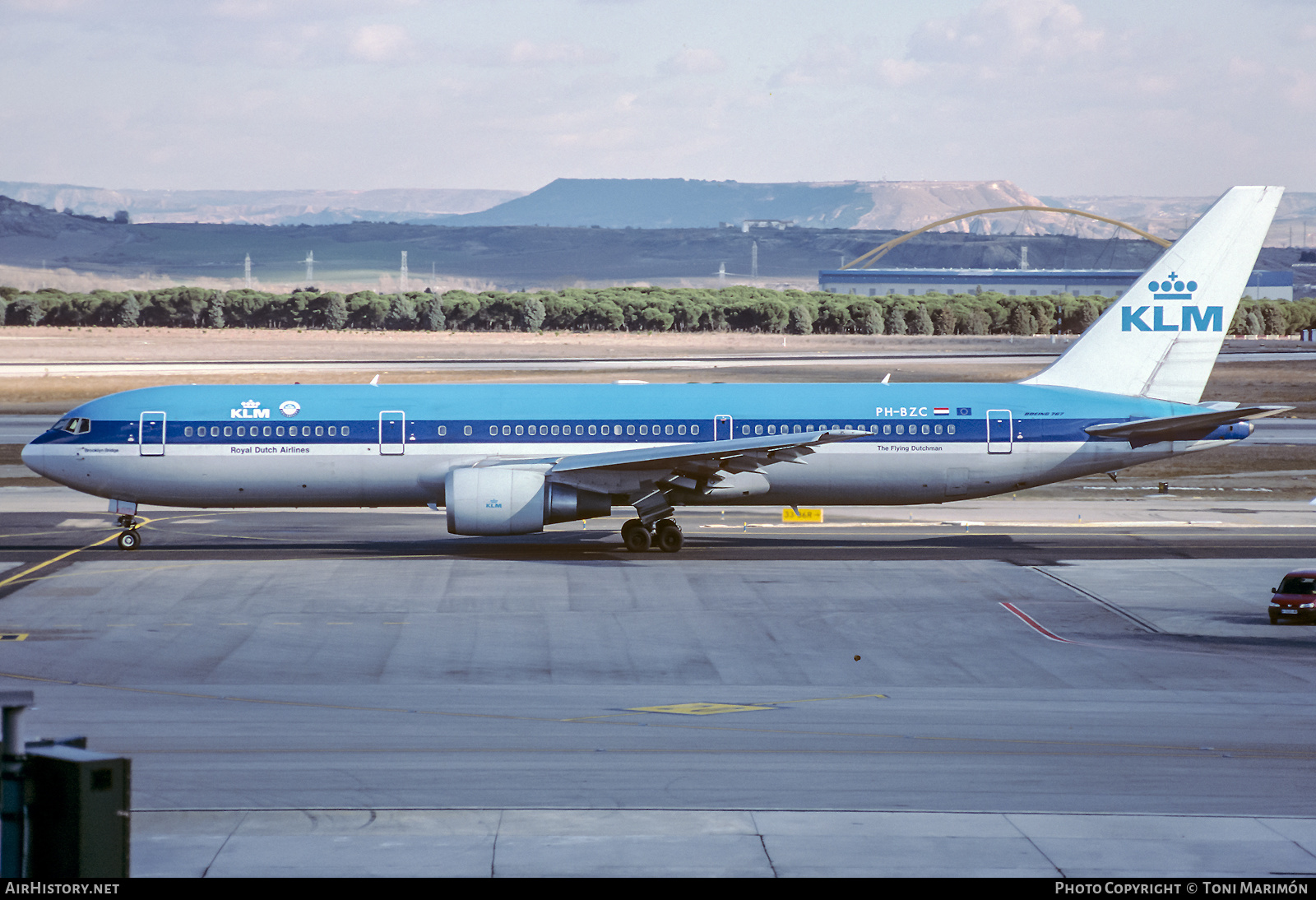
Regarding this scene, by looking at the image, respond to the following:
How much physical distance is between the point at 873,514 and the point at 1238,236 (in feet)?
46.8

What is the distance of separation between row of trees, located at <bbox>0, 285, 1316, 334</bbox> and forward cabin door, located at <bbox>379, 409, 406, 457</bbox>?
119361 mm

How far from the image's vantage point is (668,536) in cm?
3750

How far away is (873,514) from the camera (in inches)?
1807

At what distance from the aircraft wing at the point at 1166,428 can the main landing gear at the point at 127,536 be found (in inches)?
1042

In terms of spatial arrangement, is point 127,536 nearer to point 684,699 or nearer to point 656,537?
point 656,537

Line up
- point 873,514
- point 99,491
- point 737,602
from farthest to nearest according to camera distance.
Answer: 1. point 873,514
2. point 99,491
3. point 737,602

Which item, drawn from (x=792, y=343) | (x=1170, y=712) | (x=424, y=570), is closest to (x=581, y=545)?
(x=424, y=570)

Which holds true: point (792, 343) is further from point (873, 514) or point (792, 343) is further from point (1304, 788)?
point (1304, 788)

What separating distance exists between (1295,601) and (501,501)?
61.2ft

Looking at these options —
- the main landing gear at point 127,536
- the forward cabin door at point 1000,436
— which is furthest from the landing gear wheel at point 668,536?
the main landing gear at point 127,536

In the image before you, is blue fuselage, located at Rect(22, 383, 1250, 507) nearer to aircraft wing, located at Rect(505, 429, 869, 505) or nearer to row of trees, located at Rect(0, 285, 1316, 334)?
aircraft wing, located at Rect(505, 429, 869, 505)

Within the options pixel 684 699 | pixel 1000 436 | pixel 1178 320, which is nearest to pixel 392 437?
→ pixel 1000 436

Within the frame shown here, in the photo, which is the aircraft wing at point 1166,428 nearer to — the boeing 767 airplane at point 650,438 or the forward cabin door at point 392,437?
the boeing 767 airplane at point 650,438

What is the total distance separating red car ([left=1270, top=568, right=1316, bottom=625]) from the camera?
92.2 ft
